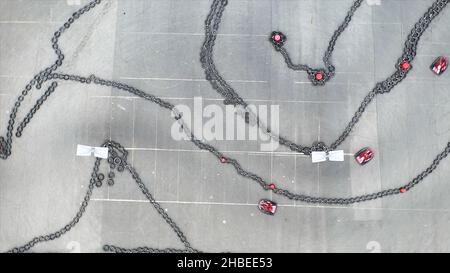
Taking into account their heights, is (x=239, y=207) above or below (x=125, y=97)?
below

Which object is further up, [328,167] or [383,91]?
[383,91]

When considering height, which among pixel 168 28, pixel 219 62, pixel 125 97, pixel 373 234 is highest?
pixel 168 28

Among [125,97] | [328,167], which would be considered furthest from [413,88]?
[125,97]

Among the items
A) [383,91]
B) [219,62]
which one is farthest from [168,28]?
[383,91]
